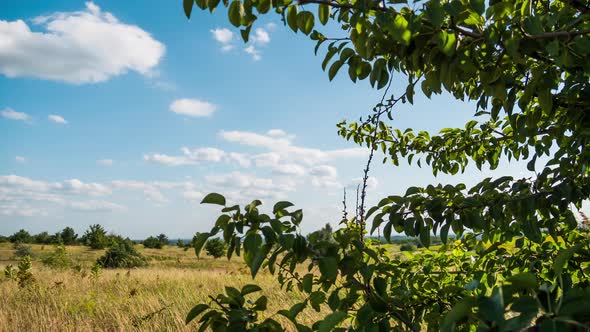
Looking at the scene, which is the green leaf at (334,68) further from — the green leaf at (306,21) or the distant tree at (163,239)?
the distant tree at (163,239)

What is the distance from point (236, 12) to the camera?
51.3 inches

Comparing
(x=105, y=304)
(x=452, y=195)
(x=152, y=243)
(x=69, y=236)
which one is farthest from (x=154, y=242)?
(x=452, y=195)

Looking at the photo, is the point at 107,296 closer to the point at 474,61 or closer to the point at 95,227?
the point at 474,61

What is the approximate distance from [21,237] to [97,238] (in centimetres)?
961

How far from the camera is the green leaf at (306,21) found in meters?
1.29

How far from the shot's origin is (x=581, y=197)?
5.78 feet

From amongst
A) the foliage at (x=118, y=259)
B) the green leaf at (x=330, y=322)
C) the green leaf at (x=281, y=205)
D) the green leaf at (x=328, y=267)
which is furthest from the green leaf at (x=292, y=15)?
the foliage at (x=118, y=259)

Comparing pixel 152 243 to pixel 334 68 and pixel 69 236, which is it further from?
pixel 334 68

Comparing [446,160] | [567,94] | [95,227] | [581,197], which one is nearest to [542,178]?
[581,197]

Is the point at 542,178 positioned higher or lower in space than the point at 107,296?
higher

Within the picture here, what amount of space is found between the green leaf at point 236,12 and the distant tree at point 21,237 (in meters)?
39.6

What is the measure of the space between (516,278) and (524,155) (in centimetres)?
211

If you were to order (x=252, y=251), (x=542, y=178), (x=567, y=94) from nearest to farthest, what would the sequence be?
1. (x=252, y=251)
2. (x=567, y=94)
3. (x=542, y=178)

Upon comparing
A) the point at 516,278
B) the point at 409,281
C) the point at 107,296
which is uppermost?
the point at 516,278
